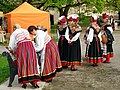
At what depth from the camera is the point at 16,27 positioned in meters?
7.46

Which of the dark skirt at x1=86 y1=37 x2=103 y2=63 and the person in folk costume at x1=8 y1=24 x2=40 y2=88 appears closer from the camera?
the person in folk costume at x1=8 y1=24 x2=40 y2=88

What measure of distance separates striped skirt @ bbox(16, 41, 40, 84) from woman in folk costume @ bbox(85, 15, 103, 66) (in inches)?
154

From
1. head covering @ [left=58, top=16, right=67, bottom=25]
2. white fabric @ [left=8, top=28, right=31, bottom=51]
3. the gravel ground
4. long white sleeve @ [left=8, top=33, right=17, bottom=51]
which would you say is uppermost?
head covering @ [left=58, top=16, right=67, bottom=25]

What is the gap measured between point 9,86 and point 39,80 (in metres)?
0.74

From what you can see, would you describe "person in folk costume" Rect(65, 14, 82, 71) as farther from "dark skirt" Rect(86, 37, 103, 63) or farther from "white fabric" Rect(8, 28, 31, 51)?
"white fabric" Rect(8, 28, 31, 51)

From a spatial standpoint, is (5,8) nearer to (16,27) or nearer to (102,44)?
(102,44)

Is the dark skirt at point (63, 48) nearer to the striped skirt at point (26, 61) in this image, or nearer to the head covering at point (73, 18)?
the head covering at point (73, 18)

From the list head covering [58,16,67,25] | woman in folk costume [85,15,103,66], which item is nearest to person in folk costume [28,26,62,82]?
head covering [58,16,67,25]

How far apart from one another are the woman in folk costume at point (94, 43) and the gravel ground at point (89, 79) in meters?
0.25

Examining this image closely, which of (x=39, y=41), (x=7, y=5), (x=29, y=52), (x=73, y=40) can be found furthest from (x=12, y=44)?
(x=7, y=5)

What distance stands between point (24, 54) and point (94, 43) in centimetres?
423

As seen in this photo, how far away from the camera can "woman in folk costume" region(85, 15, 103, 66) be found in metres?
11.0

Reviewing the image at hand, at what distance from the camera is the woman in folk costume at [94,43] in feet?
36.2

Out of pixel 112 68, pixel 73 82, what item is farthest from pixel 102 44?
pixel 73 82
